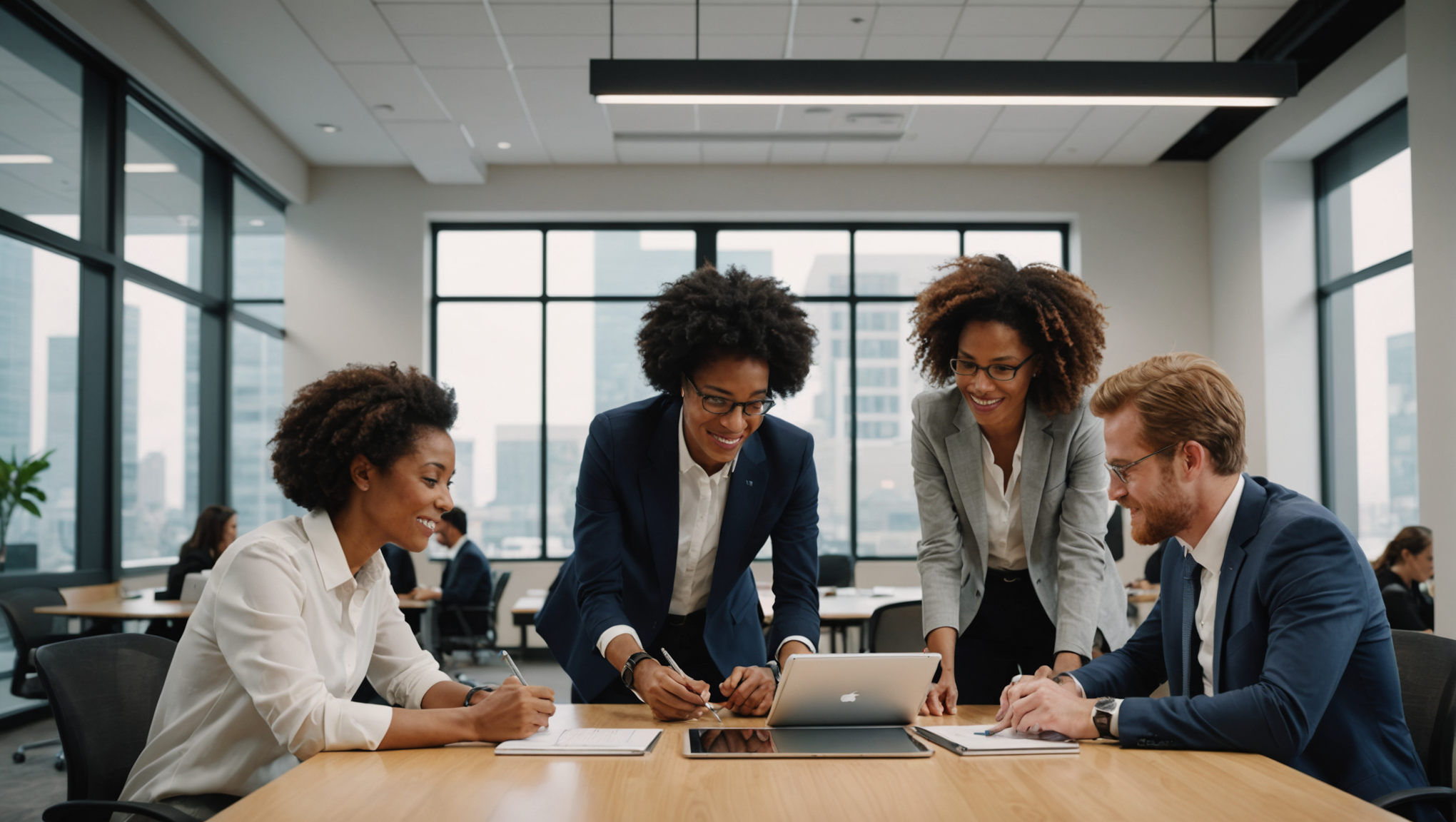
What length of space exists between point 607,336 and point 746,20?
3367 millimetres

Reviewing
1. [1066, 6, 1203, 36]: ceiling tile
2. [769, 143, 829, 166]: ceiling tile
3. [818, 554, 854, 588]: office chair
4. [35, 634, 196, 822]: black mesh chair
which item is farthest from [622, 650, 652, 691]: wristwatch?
[769, 143, 829, 166]: ceiling tile

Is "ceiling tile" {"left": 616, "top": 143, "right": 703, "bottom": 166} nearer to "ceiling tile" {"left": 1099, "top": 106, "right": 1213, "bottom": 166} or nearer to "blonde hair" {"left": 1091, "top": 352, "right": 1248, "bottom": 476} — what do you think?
"ceiling tile" {"left": 1099, "top": 106, "right": 1213, "bottom": 166}

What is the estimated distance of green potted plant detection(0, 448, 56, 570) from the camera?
499 centimetres

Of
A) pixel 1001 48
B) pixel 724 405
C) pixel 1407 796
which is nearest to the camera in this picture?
pixel 1407 796

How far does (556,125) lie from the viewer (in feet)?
23.3

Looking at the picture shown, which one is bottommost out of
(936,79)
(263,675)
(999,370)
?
(263,675)

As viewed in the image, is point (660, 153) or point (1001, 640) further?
point (660, 153)

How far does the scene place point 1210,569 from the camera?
1694mm

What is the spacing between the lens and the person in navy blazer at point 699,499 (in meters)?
1.96

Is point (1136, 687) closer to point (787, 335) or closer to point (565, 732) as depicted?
point (787, 335)

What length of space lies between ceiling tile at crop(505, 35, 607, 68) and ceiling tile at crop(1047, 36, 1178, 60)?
8.84 ft

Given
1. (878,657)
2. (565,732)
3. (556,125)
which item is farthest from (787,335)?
(556,125)

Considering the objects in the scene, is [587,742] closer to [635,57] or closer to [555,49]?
[555,49]

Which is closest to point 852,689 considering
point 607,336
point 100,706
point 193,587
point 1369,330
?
point 100,706
